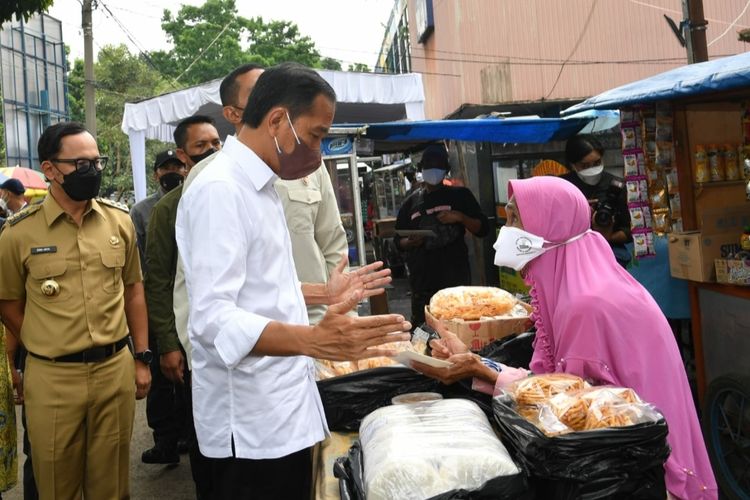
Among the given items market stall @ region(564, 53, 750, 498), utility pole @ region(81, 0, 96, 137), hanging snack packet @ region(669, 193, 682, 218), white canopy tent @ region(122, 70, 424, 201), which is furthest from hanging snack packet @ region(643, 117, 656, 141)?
utility pole @ region(81, 0, 96, 137)

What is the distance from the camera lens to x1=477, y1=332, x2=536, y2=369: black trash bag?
3.20 meters

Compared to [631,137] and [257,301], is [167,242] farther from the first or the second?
[631,137]

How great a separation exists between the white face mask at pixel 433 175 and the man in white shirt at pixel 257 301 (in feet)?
14.9

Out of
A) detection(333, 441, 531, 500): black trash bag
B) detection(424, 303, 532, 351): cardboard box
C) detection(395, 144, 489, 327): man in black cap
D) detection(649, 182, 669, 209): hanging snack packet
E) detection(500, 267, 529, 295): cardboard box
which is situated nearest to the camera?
detection(333, 441, 531, 500): black trash bag

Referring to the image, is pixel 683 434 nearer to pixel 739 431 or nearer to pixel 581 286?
pixel 581 286

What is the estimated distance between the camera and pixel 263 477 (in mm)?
2082

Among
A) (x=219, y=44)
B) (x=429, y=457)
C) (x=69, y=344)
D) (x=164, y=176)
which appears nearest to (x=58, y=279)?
(x=69, y=344)

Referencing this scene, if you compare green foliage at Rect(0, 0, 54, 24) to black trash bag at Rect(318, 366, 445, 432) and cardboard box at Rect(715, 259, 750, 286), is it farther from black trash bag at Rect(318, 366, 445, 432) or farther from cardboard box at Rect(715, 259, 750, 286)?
cardboard box at Rect(715, 259, 750, 286)

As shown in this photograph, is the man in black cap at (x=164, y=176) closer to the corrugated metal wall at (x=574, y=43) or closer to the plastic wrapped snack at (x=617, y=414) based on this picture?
the plastic wrapped snack at (x=617, y=414)

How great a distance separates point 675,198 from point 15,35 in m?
31.1

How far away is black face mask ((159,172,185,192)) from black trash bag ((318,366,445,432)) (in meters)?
2.90

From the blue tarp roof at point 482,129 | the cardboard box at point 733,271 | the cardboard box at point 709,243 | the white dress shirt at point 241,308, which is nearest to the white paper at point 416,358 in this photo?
the white dress shirt at point 241,308

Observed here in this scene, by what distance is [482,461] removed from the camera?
1.89 metres

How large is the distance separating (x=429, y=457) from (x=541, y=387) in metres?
0.49
